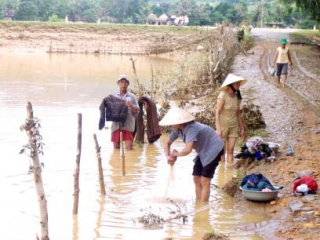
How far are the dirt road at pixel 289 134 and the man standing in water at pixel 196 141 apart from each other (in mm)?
681

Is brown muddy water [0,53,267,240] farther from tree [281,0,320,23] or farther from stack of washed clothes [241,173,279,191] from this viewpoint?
tree [281,0,320,23]

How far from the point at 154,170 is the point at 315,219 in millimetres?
4009

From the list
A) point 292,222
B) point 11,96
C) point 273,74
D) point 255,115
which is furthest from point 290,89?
point 292,222

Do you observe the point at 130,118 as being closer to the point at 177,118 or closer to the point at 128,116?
the point at 128,116

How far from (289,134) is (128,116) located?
2947 millimetres

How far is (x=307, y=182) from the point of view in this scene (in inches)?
302

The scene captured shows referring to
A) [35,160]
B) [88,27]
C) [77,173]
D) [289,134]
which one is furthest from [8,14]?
[35,160]

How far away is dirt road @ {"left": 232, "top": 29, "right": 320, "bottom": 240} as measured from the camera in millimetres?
6883

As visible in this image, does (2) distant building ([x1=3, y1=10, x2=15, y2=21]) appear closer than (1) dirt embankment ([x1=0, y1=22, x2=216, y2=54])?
No

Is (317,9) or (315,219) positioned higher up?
(317,9)

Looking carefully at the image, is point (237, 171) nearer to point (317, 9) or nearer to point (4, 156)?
point (4, 156)

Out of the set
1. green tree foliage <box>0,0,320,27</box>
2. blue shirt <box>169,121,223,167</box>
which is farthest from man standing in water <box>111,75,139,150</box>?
green tree foliage <box>0,0,320,27</box>

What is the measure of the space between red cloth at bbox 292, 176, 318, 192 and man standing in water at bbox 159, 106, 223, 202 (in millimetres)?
1032

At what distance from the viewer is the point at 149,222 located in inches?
284
